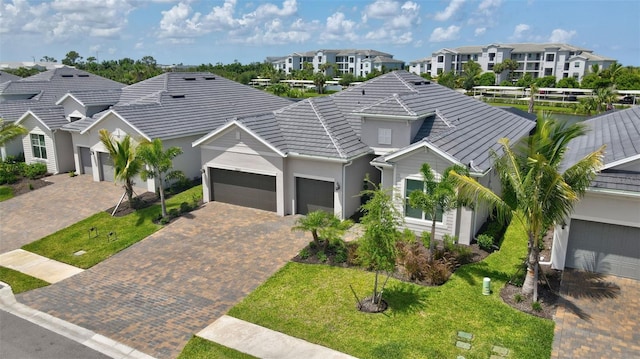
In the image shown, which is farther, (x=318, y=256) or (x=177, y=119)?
(x=177, y=119)

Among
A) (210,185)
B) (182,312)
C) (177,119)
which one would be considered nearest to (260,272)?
(182,312)

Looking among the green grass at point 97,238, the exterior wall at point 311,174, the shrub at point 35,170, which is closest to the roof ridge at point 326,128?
the exterior wall at point 311,174

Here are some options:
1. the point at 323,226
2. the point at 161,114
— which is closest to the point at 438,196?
the point at 323,226

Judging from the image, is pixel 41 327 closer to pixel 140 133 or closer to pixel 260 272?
pixel 260 272

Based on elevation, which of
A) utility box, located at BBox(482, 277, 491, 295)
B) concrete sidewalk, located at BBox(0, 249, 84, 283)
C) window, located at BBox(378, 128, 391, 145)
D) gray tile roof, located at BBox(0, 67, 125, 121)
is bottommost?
concrete sidewalk, located at BBox(0, 249, 84, 283)

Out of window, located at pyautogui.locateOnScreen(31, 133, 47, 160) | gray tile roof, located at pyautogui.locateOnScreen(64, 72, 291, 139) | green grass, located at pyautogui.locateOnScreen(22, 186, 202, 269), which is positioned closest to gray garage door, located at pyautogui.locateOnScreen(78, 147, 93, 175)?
gray tile roof, located at pyautogui.locateOnScreen(64, 72, 291, 139)

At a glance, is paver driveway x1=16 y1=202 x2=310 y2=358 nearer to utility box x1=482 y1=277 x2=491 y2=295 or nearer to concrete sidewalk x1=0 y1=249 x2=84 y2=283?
concrete sidewalk x1=0 y1=249 x2=84 y2=283
